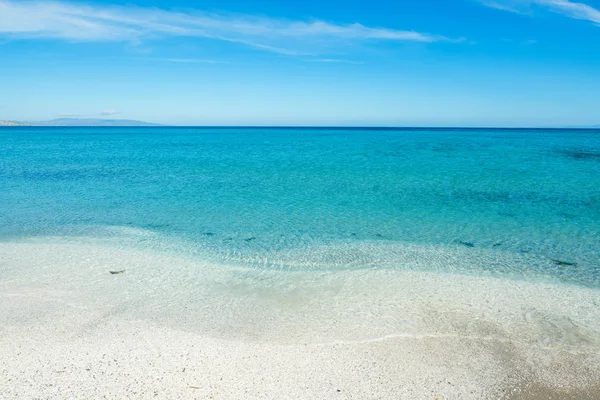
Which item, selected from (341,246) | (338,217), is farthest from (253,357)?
(338,217)

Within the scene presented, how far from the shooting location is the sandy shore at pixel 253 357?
574 centimetres

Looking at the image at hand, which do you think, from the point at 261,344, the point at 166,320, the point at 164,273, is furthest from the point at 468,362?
the point at 164,273

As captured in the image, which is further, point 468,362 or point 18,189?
point 18,189

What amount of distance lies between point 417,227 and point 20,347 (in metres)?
12.2

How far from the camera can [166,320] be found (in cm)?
785

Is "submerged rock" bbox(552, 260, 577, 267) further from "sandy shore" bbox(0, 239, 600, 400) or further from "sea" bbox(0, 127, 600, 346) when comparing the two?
"sandy shore" bbox(0, 239, 600, 400)

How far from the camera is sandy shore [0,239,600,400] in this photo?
574 cm

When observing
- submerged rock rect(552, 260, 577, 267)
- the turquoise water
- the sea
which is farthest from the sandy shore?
the turquoise water

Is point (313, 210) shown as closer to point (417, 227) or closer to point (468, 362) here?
point (417, 227)

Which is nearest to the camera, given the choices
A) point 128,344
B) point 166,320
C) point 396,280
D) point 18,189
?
point 128,344

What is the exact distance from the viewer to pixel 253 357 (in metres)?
6.55


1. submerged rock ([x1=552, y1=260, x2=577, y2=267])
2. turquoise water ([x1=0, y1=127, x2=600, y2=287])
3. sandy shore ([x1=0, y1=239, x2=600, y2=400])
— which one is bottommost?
sandy shore ([x1=0, y1=239, x2=600, y2=400])

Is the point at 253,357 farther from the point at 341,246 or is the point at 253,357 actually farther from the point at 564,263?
the point at 564,263

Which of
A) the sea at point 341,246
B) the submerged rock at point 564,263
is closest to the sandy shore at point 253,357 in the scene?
the sea at point 341,246
